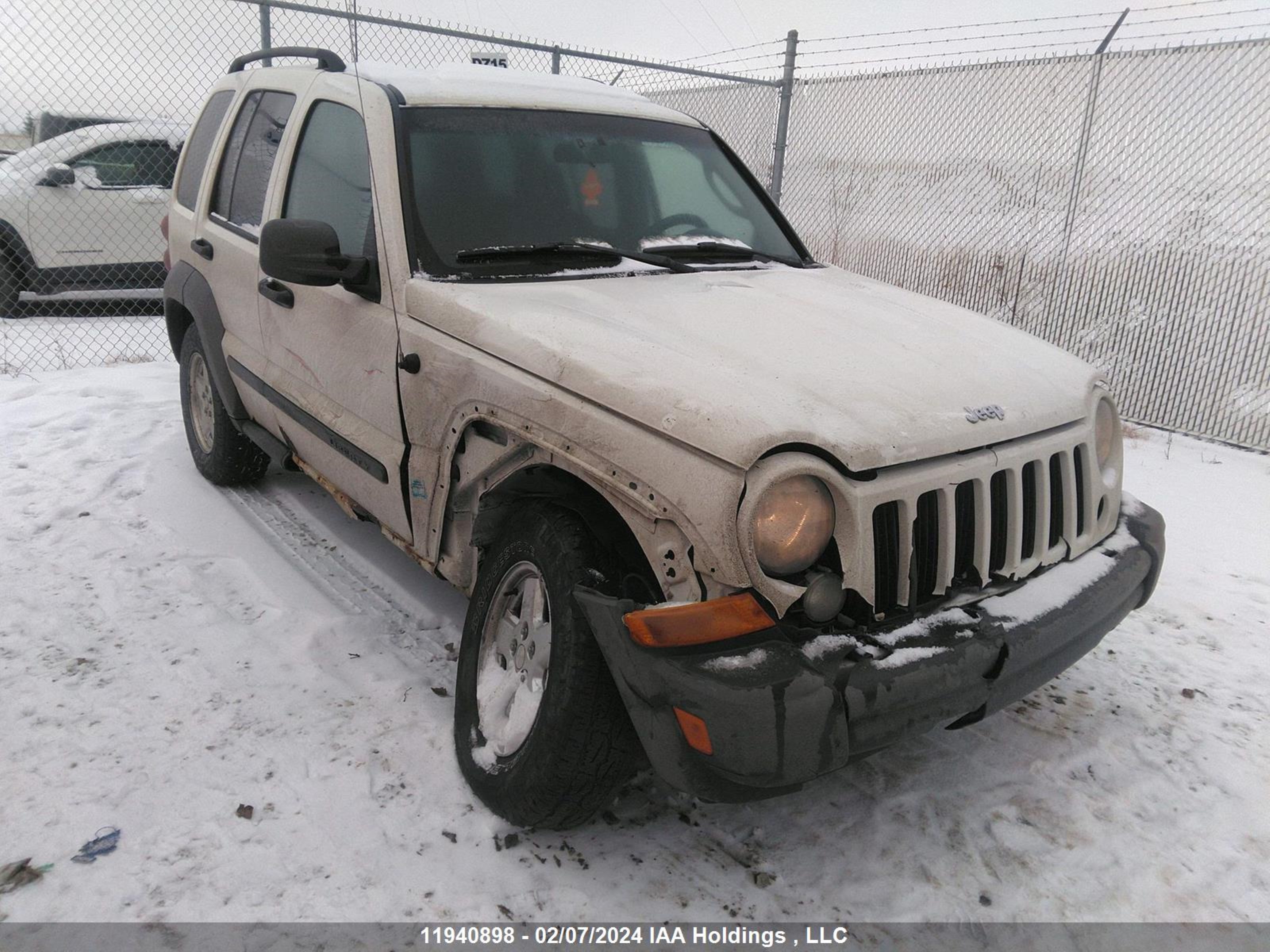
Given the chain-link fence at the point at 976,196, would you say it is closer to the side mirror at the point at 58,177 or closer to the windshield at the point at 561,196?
the side mirror at the point at 58,177

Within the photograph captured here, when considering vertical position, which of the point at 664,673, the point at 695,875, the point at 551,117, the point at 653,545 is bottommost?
the point at 695,875

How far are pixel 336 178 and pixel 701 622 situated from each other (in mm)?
2335

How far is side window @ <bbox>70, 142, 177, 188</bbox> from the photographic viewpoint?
28.4ft

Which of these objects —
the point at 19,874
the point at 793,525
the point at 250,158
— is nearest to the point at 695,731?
Result: the point at 793,525

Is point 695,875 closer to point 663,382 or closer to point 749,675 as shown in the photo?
point 749,675

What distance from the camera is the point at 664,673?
192 cm

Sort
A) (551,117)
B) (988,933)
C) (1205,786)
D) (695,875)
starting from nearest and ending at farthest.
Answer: (988,933), (695,875), (1205,786), (551,117)

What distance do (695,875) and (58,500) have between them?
3.83 metres

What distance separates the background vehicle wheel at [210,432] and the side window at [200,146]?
0.70 metres

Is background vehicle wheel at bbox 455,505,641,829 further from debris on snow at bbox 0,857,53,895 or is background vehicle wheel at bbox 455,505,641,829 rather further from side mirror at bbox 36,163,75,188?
side mirror at bbox 36,163,75,188

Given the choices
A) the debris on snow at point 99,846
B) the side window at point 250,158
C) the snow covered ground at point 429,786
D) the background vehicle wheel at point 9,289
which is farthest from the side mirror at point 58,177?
the debris on snow at point 99,846

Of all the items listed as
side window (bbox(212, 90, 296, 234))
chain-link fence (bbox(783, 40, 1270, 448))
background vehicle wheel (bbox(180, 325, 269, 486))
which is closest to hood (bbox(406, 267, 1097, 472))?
side window (bbox(212, 90, 296, 234))

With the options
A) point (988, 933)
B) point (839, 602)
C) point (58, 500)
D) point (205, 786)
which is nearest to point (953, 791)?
point (988, 933)

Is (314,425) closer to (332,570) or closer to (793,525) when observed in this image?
(332,570)
